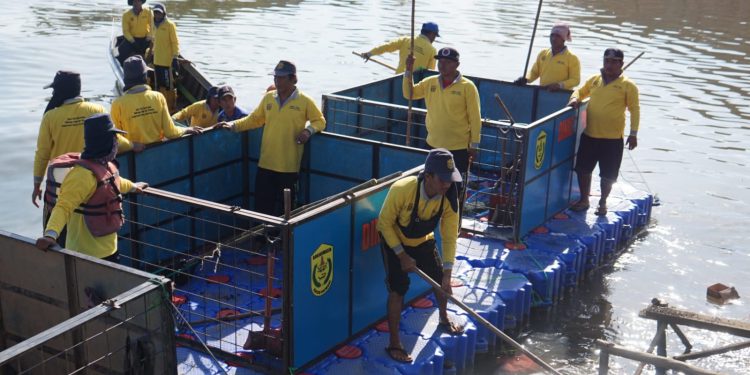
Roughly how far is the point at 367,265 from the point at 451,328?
1184 millimetres

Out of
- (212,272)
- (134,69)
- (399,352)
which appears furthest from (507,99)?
(399,352)

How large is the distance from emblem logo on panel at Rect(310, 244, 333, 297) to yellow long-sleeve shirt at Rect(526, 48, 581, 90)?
7.28 metres

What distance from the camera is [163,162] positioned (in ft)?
30.2

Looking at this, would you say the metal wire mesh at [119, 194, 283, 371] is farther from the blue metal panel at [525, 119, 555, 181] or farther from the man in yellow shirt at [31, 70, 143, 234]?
the blue metal panel at [525, 119, 555, 181]

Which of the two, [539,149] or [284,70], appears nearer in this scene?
[284,70]

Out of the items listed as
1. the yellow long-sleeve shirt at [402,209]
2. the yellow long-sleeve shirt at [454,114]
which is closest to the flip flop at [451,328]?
the yellow long-sleeve shirt at [402,209]

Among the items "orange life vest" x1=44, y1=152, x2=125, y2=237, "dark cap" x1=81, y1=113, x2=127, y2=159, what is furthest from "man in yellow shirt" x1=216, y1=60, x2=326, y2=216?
"dark cap" x1=81, y1=113, x2=127, y2=159

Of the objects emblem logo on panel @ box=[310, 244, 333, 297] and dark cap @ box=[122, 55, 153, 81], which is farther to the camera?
dark cap @ box=[122, 55, 153, 81]

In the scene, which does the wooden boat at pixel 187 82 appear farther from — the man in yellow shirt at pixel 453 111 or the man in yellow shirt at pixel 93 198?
the man in yellow shirt at pixel 93 198

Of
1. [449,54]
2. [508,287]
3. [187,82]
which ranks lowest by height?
[508,287]

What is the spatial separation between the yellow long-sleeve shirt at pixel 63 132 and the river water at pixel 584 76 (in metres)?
5.59

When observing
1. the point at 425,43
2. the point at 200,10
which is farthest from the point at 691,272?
the point at 200,10

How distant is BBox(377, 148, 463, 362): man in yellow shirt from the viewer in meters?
7.32

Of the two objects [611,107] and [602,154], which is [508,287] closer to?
[602,154]
